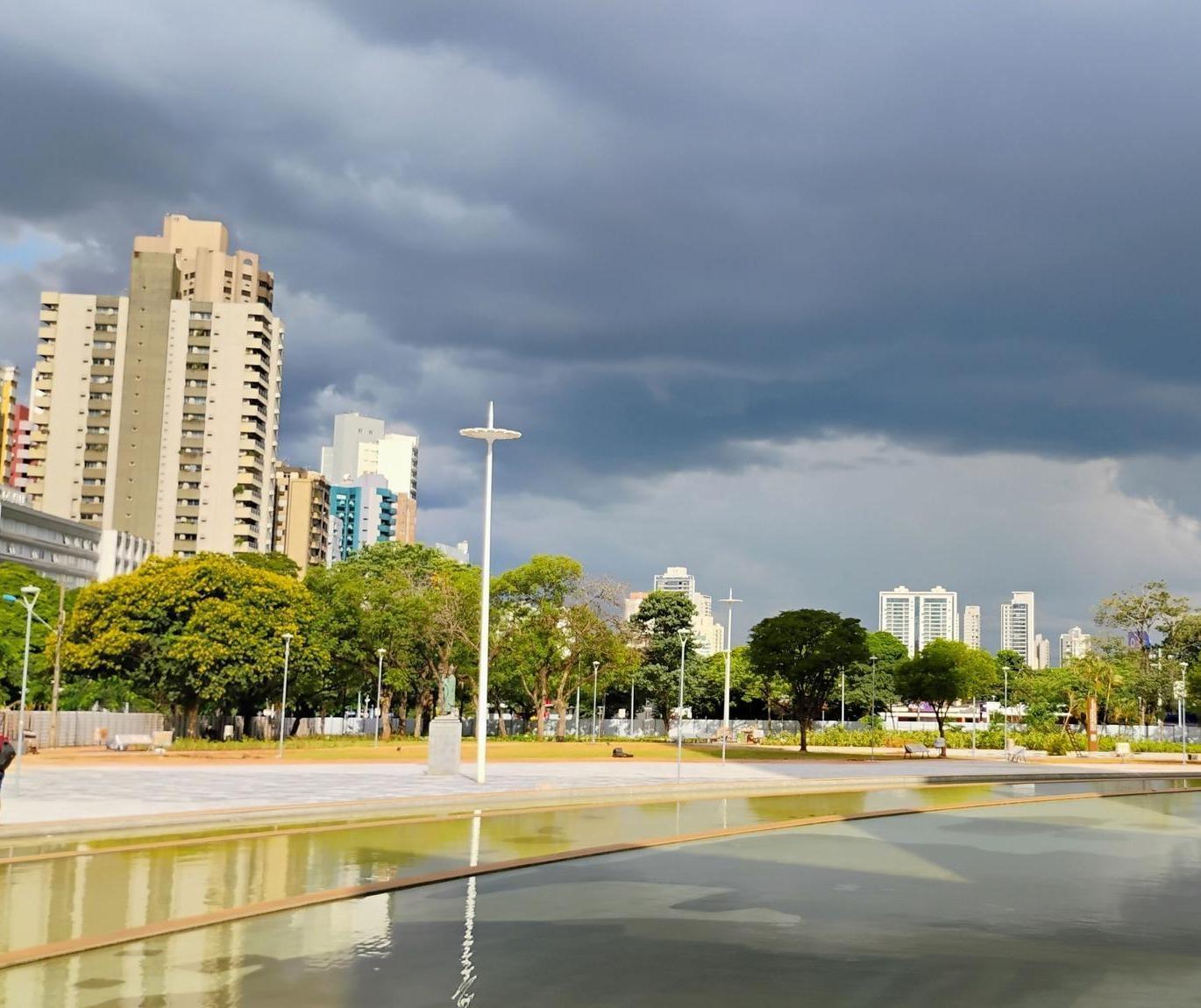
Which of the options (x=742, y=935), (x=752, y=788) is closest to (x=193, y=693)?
(x=752, y=788)

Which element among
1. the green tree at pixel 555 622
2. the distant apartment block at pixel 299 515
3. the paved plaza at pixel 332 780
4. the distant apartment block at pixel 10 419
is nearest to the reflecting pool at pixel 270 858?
the paved plaza at pixel 332 780

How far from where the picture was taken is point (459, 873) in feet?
51.3

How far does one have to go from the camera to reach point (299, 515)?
176 m

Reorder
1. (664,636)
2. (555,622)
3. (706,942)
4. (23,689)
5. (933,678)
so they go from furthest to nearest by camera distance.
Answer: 1. (933,678)
2. (664,636)
3. (555,622)
4. (23,689)
5. (706,942)

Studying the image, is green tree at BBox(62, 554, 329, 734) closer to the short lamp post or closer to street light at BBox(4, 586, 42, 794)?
the short lamp post

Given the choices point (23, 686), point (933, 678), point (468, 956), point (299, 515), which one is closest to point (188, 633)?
point (23, 686)

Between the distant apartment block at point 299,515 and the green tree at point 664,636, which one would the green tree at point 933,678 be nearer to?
the green tree at point 664,636

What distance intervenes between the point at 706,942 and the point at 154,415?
470ft

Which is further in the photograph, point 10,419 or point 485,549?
point 10,419

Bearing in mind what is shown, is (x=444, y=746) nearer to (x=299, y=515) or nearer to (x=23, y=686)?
(x=23, y=686)

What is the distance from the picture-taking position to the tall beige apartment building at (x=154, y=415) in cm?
14312

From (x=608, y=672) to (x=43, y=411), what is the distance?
85.1m

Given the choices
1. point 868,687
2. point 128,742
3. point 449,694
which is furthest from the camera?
point 868,687

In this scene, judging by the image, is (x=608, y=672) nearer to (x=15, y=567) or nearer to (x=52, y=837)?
(x=15, y=567)
